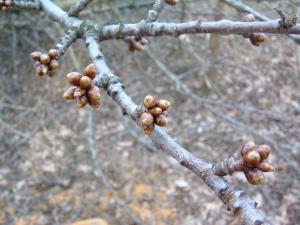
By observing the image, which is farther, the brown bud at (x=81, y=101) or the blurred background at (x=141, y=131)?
the blurred background at (x=141, y=131)

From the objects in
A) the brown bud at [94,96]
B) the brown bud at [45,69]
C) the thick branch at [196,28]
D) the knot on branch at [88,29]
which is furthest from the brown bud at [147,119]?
the knot on branch at [88,29]

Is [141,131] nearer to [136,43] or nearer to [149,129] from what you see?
[136,43]

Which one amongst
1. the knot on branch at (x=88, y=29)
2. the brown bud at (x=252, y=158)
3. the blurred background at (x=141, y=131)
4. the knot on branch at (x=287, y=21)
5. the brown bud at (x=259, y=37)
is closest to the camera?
the brown bud at (x=252, y=158)

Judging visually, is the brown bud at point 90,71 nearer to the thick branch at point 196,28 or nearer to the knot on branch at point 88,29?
the thick branch at point 196,28

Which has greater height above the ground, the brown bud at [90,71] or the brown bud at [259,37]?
the brown bud at [259,37]

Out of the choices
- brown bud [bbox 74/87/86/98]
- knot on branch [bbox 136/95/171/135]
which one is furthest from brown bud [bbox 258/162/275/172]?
brown bud [bbox 74/87/86/98]

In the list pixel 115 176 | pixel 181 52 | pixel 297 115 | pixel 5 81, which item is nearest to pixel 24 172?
pixel 115 176
